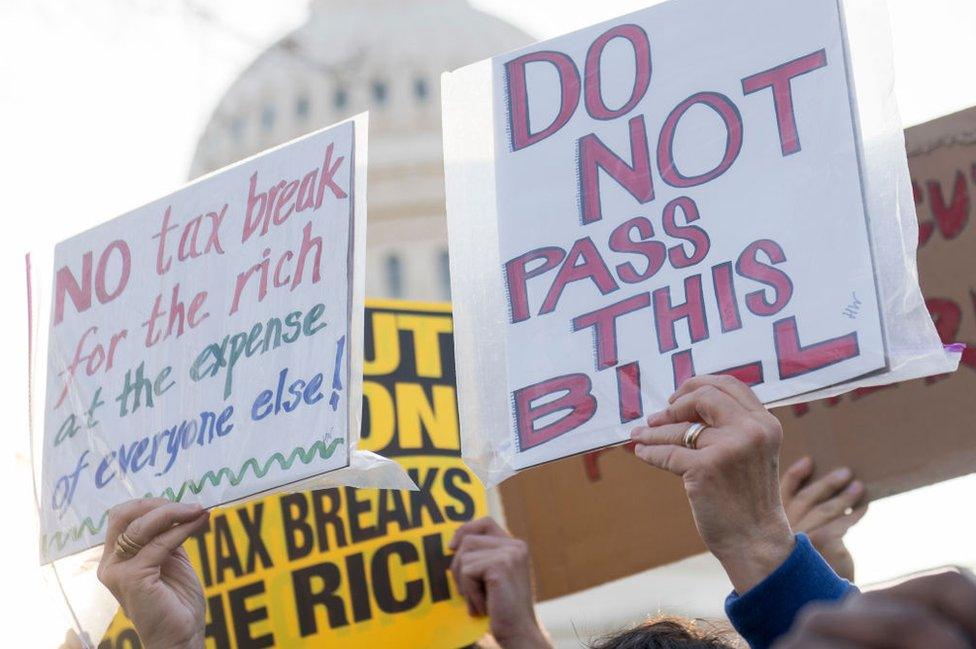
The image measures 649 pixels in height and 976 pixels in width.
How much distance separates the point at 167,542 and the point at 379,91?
39695mm

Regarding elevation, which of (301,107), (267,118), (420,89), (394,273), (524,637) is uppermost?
(420,89)

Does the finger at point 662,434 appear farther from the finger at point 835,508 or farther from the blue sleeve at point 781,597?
the finger at point 835,508

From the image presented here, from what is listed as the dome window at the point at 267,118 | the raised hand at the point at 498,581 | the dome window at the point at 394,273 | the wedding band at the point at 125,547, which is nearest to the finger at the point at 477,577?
the raised hand at the point at 498,581

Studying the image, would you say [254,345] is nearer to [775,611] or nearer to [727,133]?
[727,133]

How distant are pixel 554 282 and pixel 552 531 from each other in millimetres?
1378

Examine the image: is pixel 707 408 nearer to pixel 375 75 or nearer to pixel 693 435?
pixel 693 435

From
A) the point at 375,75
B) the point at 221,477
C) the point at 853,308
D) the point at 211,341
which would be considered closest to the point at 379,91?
the point at 375,75

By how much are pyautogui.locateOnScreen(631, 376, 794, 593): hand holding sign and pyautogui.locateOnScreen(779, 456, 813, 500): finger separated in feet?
3.29

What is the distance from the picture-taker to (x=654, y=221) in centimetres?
248

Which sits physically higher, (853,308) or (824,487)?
(853,308)

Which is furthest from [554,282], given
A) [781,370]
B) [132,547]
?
[132,547]

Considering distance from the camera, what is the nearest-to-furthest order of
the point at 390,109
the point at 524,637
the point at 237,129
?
the point at 524,637 < the point at 237,129 < the point at 390,109

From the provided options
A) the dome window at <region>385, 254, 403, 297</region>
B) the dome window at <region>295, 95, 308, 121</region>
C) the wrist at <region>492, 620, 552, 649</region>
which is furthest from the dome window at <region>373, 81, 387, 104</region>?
the wrist at <region>492, 620, 552, 649</region>

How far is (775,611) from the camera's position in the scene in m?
1.88
